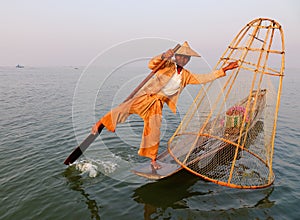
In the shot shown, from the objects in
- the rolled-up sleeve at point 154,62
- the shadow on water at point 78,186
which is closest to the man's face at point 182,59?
the rolled-up sleeve at point 154,62

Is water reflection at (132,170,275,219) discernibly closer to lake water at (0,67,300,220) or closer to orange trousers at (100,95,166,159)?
lake water at (0,67,300,220)

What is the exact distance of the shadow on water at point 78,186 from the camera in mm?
4492

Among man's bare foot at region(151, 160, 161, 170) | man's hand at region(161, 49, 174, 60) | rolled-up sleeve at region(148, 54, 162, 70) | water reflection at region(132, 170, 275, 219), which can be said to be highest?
man's hand at region(161, 49, 174, 60)

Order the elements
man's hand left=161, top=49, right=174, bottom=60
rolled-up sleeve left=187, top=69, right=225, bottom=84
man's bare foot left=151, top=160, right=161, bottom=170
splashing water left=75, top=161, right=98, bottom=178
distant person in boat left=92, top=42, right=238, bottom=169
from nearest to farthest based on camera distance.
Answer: man's hand left=161, top=49, right=174, bottom=60
distant person in boat left=92, top=42, right=238, bottom=169
rolled-up sleeve left=187, top=69, right=225, bottom=84
man's bare foot left=151, top=160, right=161, bottom=170
splashing water left=75, top=161, right=98, bottom=178

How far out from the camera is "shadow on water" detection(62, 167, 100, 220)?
4492mm

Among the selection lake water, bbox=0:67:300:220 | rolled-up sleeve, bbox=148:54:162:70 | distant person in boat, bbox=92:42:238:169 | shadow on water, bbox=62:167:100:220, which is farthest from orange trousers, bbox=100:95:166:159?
shadow on water, bbox=62:167:100:220

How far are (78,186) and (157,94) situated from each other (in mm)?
2727

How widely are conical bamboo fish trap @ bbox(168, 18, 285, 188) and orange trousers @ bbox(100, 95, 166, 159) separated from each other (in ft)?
2.42

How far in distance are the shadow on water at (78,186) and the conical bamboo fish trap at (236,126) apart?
1.90 m

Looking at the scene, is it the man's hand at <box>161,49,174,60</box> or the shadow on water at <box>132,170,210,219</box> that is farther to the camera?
the shadow on water at <box>132,170,210,219</box>

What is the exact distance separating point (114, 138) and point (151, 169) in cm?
320

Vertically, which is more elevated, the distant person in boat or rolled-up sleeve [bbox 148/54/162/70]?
rolled-up sleeve [bbox 148/54/162/70]

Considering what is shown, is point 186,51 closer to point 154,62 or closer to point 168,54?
point 168,54

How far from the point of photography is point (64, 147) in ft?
24.2
